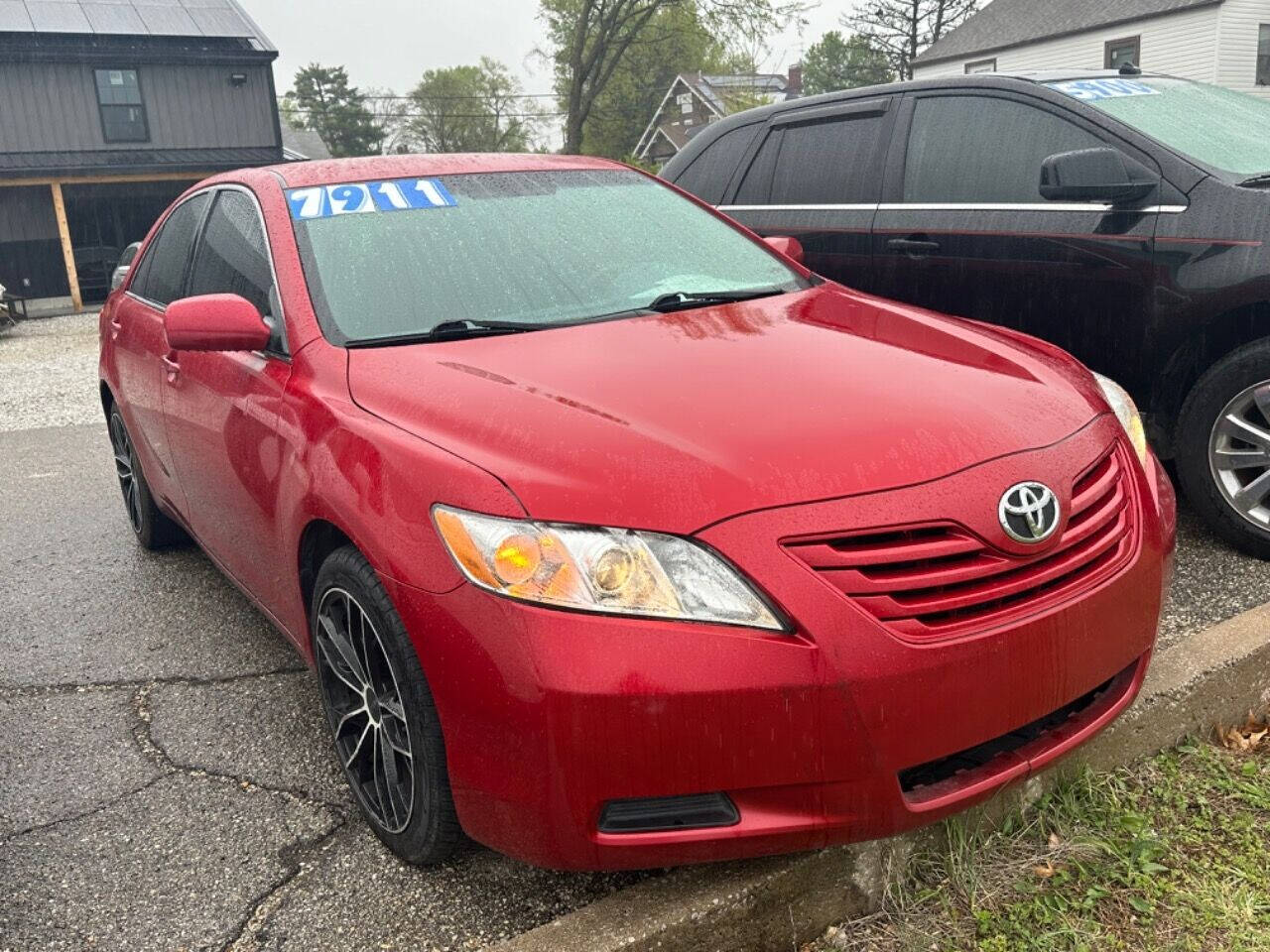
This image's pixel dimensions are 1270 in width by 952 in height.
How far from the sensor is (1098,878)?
2297mm

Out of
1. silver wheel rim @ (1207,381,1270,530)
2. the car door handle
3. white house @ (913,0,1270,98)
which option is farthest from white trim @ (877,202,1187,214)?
white house @ (913,0,1270,98)

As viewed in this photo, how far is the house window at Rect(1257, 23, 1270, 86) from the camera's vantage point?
1067 inches

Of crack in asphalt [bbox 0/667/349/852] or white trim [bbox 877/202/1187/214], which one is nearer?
crack in asphalt [bbox 0/667/349/852]

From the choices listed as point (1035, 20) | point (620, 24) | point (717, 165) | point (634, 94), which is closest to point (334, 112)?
point (634, 94)

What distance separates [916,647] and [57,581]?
3929 millimetres

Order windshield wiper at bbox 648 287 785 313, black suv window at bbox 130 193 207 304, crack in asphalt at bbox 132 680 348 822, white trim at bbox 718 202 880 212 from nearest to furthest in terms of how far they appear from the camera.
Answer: crack in asphalt at bbox 132 680 348 822 < windshield wiper at bbox 648 287 785 313 < black suv window at bbox 130 193 207 304 < white trim at bbox 718 202 880 212

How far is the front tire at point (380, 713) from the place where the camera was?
84.6 inches

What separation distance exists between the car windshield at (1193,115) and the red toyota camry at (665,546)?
156cm

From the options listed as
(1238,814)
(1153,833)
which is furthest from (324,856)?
(1238,814)

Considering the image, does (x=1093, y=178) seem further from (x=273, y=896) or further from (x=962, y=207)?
(x=273, y=896)

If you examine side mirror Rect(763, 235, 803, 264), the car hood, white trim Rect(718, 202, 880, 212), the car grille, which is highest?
white trim Rect(718, 202, 880, 212)

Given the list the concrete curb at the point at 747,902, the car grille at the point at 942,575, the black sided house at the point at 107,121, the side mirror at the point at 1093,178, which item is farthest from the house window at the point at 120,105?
the car grille at the point at 942,575

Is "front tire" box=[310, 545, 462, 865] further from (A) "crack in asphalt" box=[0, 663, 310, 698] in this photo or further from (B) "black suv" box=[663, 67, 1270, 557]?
(B) "black suv" box=[663, 67, 1270, 557]

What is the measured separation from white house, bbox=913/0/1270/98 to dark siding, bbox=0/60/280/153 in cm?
1742
